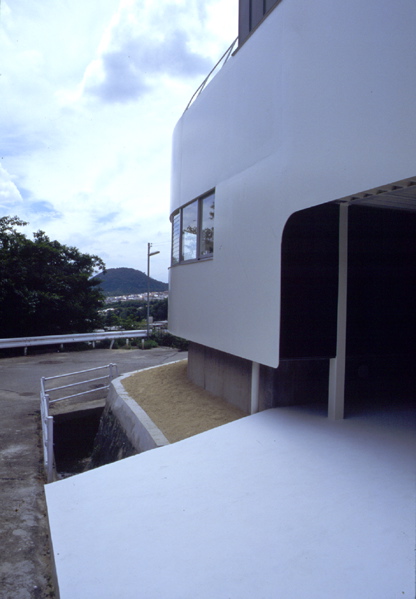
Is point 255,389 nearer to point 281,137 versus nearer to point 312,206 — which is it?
point 312,206

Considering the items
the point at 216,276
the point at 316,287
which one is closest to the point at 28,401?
the point at 216,276

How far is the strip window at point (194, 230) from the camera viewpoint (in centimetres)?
843

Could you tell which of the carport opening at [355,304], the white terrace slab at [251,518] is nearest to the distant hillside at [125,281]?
the carport opening at [355,304]

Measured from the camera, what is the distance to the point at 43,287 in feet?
75.2

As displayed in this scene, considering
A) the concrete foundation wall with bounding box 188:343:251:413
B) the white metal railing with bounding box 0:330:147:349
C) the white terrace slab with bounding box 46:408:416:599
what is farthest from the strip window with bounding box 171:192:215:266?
the white metal railing with bounding box 0:330:147:349

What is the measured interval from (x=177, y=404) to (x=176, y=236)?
4.11 metres

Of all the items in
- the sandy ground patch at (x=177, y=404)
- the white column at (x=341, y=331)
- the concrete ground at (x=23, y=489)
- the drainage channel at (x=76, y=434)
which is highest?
the white column at (x=341, y=331)

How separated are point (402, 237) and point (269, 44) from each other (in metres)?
3.22

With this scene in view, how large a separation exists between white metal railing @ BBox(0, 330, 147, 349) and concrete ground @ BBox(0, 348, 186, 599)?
9.23ft

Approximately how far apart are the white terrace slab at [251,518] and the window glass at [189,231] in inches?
176

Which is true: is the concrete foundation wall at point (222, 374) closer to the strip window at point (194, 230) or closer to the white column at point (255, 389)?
the white column at point (255, 389)

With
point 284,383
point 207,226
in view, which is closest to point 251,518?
point 284,383

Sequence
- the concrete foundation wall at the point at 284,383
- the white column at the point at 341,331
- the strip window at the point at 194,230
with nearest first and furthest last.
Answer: the white column at the point at 341,331, the concrete foundation wall at the point at 284,383, the strip window at the point at 194,230

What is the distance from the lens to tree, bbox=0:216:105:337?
21.2 meters
